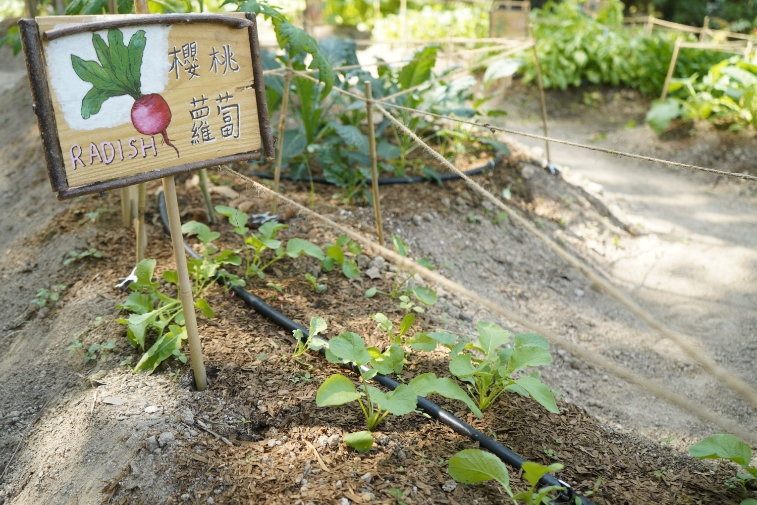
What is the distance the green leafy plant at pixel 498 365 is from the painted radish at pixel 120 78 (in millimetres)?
1111

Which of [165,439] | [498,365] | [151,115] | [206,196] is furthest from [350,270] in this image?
[151,115]

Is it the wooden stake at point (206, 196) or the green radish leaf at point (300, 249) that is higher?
the wooden stake at point (206, 196)

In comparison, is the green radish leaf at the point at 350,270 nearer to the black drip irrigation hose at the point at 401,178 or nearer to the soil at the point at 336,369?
the soil at the point at 336,369

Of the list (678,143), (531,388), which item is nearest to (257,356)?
(531,388)

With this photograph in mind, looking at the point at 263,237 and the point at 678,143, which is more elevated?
the point at 263,237

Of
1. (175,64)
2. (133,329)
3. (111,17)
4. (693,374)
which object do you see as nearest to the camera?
(111,17)

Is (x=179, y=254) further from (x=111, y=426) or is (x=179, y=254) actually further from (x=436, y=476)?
(x=436, y=476)

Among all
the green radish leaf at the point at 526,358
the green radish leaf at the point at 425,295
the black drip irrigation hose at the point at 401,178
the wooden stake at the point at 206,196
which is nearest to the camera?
the green radish leaf at the point at 526,358

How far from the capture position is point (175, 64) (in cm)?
155

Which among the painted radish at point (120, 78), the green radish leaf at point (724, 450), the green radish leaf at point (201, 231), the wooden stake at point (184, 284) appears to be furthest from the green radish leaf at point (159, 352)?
the green radish leaf at point (724, 450)

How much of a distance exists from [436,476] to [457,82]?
283 centimetres

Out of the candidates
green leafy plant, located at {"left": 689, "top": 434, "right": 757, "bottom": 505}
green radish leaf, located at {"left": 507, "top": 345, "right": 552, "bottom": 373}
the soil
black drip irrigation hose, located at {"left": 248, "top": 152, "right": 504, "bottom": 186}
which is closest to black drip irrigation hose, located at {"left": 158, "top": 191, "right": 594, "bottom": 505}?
the soil

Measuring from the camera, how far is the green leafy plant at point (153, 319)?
1.95 metres

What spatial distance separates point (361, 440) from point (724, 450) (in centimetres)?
100
